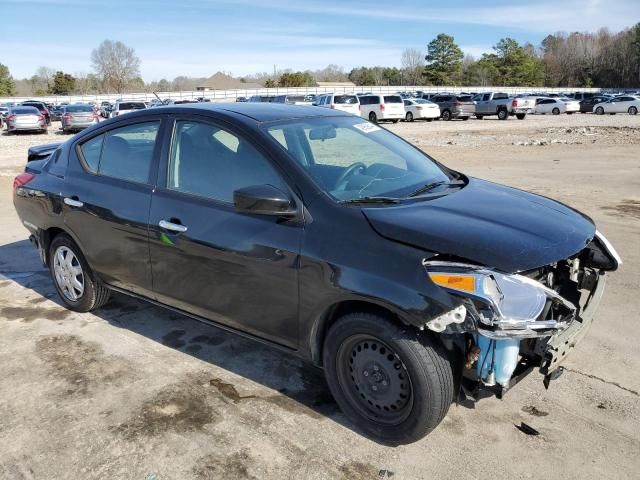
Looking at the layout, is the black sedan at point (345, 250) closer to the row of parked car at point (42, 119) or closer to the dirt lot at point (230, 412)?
the dirt lot at point (230, 412)

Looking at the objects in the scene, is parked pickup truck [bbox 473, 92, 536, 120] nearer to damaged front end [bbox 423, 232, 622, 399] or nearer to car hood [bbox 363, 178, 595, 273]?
car hood [bbox 363, 178, 595, 273]

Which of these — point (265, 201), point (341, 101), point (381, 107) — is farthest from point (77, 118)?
point (265, 201)

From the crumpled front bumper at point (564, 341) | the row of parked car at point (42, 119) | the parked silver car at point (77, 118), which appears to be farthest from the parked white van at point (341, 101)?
the crumpled front bumper at point (564, 341)

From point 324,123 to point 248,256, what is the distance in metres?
1.20

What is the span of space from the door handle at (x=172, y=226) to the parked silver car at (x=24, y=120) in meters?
26.7

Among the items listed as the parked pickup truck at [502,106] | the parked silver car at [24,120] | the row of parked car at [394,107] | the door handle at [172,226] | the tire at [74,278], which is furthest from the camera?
the parked pickup truck at [502,106]

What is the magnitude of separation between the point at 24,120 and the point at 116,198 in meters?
26.2

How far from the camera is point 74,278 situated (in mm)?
4750

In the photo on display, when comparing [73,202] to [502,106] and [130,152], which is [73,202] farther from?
[502,106]

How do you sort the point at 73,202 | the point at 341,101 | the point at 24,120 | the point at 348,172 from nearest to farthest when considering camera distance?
the point at 348,172, the point at 73,202, the point at 24,120, the point at 341,101

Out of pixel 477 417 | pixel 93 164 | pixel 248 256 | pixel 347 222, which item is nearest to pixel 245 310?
pixel 248 256

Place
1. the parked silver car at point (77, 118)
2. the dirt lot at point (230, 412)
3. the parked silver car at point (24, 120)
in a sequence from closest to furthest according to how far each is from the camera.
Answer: the dirt lot at point (230, 412) → the parked silver car at point (77, 118) → the parked silver car at point (24, 120)

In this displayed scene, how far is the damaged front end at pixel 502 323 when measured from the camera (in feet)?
8.45

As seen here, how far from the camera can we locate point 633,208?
8.62 m
